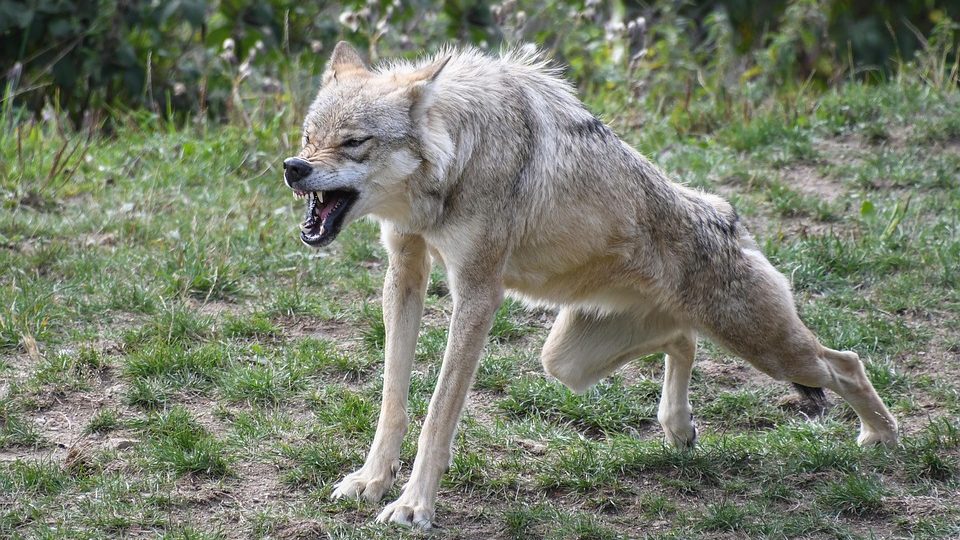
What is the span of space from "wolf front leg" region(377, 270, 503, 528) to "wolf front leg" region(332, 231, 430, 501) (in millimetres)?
202

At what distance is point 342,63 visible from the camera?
516 cm

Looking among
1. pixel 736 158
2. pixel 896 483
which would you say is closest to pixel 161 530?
pixel 896 483

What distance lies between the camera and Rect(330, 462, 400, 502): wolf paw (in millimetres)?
4906

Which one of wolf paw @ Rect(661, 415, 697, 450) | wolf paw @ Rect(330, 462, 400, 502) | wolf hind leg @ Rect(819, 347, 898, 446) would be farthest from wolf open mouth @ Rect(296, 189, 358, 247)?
wolf hind leg @ Rect(819, 347, 898, 446)

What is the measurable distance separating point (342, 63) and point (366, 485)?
74.1 inches

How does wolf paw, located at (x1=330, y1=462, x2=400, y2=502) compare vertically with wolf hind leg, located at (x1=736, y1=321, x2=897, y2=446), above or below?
below

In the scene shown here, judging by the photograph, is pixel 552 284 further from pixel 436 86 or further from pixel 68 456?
pixel 68 456

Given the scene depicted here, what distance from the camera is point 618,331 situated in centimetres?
559

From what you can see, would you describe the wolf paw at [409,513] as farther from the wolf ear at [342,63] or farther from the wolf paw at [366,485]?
the wolf ear at [342,63]

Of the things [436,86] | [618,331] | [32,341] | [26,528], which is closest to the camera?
[26,528]

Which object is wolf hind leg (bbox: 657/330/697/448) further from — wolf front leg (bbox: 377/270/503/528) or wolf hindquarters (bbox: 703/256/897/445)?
wolf front leg (bbox: 377/270/503/528)

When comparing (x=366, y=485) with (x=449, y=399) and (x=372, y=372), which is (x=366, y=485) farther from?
(x=372, y=372)

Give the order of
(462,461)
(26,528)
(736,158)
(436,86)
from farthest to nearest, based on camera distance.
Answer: (736,158), (462,461), (436,86), (26,528)

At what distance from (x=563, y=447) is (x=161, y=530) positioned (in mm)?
1924
